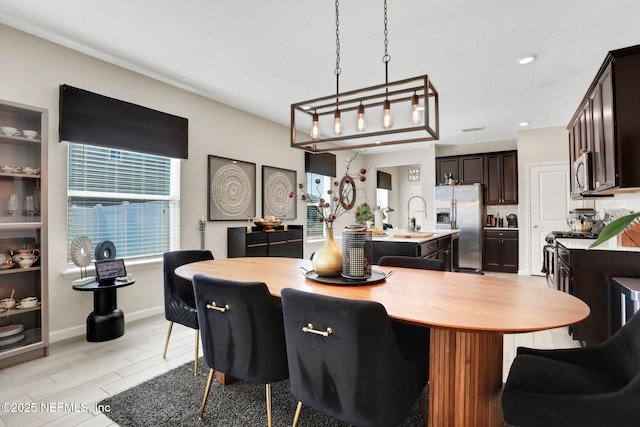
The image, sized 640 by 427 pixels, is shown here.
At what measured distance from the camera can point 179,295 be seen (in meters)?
2.57

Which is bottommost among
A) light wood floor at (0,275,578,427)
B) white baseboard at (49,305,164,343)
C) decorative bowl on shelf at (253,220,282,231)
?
light wood floor at (0,275,578,427)

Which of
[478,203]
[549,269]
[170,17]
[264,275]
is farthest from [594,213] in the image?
[170,17]

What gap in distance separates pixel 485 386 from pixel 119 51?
3730 mm

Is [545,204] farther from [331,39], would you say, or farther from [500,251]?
Answer: [331,39]

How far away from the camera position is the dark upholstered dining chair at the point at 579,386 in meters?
1.04

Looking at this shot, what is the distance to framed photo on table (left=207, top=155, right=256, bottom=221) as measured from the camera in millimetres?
4156

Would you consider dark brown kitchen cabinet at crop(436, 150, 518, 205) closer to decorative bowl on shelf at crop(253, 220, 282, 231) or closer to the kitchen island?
the kitchen island

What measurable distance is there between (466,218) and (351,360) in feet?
19.5

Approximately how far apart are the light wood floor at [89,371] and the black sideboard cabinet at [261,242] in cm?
121

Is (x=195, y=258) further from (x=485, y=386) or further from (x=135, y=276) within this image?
(x=485, y=386)

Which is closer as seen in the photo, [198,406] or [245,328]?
[245,328]

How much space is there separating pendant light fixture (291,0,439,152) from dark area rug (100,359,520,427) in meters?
1.72

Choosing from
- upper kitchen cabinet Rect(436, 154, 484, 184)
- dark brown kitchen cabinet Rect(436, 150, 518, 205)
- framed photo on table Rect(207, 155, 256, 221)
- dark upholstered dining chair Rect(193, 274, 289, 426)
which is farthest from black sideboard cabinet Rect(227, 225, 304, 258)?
dark brown kitchen cabinet Rect(436, 150, 518, 205)

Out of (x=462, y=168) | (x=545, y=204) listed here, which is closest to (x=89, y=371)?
(x=545, y=204)
